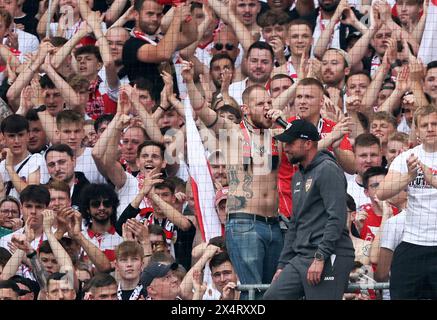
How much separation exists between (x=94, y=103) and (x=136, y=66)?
51cm

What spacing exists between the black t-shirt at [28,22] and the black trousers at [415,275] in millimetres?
5087

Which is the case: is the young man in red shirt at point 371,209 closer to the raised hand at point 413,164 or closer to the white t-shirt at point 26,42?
the raised hand at point 413,164

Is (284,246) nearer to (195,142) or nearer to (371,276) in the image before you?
(371,276)

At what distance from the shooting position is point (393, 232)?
11508mm

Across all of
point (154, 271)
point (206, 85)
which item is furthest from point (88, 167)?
point (154, 271)

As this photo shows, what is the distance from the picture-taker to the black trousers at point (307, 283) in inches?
407

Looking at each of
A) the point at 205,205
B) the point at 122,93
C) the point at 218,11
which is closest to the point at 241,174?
the point at 205,205

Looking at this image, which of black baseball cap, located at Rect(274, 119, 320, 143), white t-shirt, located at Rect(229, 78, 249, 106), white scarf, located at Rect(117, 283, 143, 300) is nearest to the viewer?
black baseball cap, located at Rect(274, 119, 320, 143)

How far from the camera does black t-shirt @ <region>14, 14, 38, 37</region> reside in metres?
14.7

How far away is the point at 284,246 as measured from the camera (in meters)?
10.8

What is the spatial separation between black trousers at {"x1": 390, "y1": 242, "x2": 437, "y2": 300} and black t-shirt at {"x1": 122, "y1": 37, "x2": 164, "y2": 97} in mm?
3510

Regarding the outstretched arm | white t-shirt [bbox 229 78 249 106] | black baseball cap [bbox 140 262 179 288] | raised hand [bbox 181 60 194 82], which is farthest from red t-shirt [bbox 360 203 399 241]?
the outstretched arm

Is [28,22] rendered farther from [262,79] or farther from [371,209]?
[371,209]

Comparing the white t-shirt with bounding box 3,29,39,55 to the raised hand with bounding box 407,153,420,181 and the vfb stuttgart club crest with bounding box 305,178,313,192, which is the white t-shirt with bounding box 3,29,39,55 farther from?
the raised hand with bounding box 407,153,420,181
